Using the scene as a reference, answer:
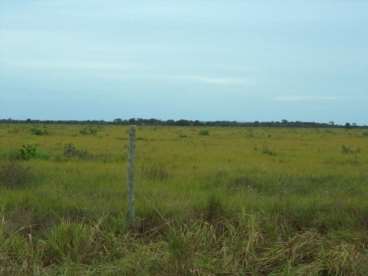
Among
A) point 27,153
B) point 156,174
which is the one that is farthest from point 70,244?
point 27,153

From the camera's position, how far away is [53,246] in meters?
7.23

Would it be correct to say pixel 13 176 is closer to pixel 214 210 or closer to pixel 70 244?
pixel 214 210

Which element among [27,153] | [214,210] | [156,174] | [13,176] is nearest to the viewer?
[214,210]

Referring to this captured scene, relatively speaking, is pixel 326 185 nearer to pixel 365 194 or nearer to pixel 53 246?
pixel 365 194

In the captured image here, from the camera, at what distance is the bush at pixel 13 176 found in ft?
35.9

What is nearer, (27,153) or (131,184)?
(131,184)

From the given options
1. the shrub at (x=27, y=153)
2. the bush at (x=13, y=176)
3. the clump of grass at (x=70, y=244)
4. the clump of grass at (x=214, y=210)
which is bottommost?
the clump of grass at (x=70, y=244)

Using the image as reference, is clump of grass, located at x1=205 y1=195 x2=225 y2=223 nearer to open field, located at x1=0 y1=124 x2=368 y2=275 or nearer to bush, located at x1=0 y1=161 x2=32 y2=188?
open field, located at x1=0 y1=124 x2=368 y2=275

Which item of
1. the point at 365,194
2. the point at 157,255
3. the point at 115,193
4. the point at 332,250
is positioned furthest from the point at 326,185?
the point at 157,255

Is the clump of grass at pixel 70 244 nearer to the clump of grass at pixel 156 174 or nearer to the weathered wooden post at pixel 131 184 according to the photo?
the weathered wooden post at pixel 131 184

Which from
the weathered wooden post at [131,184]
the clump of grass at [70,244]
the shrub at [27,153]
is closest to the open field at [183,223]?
the clump of grass at [70,244]

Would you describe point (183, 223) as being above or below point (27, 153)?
below

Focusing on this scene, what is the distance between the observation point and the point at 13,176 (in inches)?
440

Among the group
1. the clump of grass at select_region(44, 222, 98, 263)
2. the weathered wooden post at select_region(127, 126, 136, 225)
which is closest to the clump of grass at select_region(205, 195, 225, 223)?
the weathered wooden post at select_region(127, 126, 136, 225)
